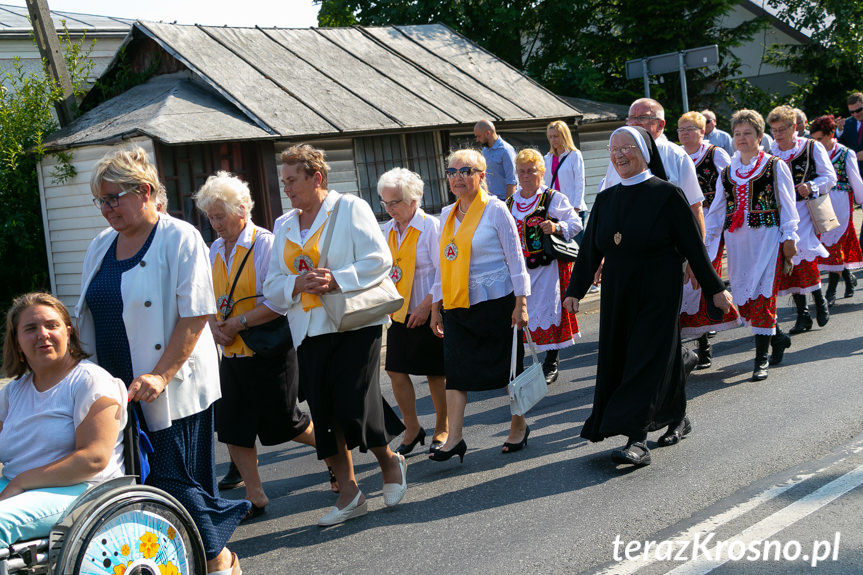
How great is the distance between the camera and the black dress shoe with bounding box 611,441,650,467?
18.7 feet

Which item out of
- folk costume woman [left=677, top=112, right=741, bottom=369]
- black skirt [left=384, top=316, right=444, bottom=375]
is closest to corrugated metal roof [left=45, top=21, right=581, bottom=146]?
folk costume woman [left=677, top=112, right=741, bottom=369]

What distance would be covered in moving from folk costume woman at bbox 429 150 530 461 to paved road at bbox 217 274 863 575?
0.60 metres

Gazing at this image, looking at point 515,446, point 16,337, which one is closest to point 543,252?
point 515,446

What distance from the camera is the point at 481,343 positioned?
20.7ft

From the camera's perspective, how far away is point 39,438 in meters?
3.96

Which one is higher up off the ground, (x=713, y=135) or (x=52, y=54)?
(x=52, y=54)

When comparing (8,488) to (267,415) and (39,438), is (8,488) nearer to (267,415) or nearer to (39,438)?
(39,438)

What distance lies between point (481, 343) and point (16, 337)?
10.1ft

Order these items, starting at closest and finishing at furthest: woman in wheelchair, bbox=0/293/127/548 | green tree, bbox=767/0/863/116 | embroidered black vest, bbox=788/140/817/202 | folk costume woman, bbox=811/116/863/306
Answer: woman in wheelchair, bbox=0/293/127/548, embroidered black vest, bbox=788/140/817/202, folk costume woman, bbox=811/116/863/306, green tree, bbox=767/0/863/116

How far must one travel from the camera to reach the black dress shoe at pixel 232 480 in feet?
20.6

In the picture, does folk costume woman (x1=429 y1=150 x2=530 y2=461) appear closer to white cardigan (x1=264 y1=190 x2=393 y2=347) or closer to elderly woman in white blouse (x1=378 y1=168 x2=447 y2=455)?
elderly woman in white blouse (x1=378 y1=168 x2=447 y2=455)

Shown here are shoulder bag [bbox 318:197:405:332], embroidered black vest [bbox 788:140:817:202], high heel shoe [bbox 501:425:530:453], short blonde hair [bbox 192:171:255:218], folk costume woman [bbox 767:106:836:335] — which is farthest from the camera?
embroidered black vest [bbox 788:140:817:202]

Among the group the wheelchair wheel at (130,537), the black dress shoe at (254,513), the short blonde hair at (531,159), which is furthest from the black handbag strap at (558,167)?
the wheelchair wheel at (130,537)

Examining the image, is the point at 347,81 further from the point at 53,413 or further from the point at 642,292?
the point at 53,413
